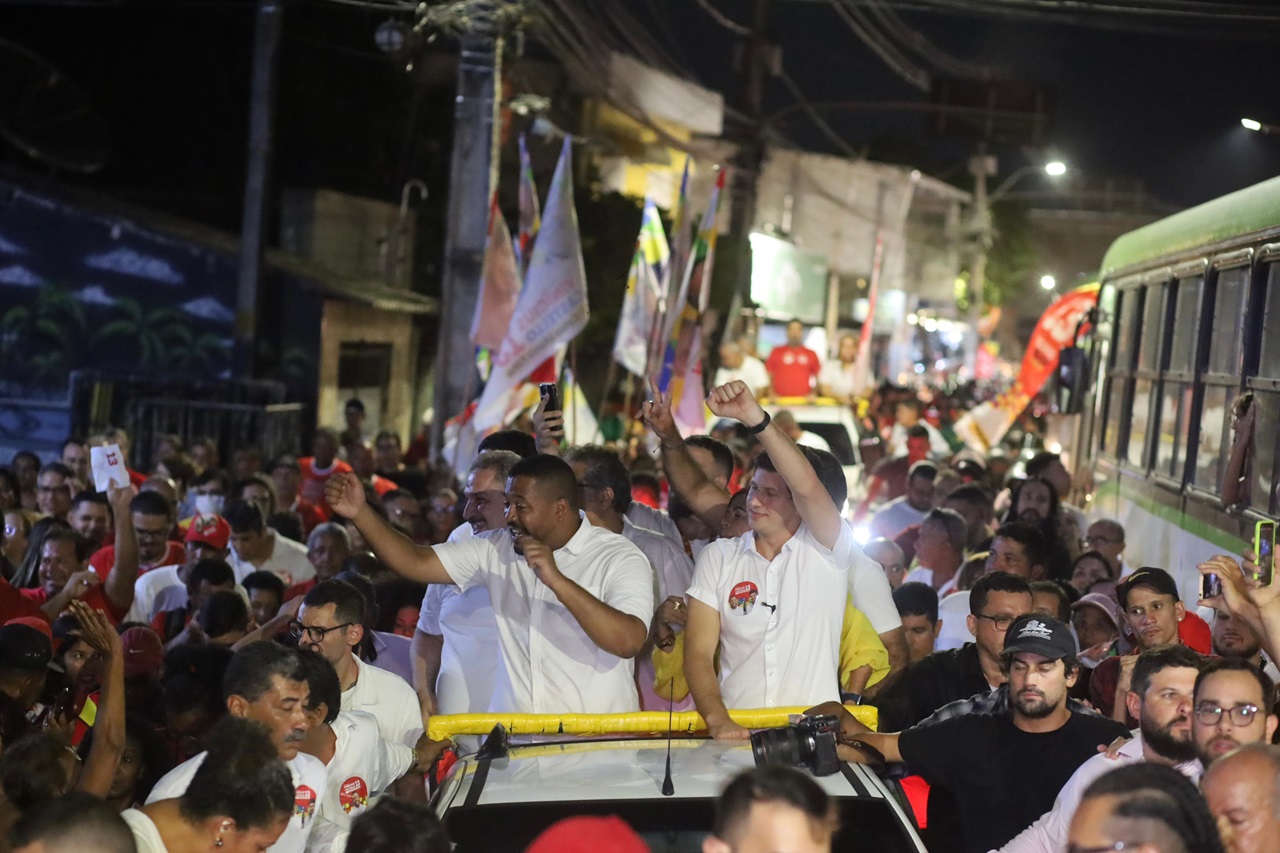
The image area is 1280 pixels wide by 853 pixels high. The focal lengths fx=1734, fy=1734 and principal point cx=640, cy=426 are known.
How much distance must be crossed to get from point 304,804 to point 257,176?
14911 mm

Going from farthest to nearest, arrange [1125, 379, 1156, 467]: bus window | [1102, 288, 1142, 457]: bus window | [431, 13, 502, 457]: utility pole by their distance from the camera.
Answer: [431, 13, 502, 457]: utility pole
[1102, 288, 1142, 457]: bus window
[1125, 379, 1156, 467]: bus window

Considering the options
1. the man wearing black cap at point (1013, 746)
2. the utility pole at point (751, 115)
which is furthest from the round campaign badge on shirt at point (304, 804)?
the utility pole at point (751, 115)

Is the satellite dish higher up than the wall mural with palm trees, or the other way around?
the satellite dish

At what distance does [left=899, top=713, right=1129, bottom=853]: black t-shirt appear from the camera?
16.6 feet

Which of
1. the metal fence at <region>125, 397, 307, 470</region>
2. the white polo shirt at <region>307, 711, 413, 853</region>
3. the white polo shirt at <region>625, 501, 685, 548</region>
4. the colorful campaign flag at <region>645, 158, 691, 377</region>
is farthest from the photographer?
the metal fence at <region>125, 397, 307, 470</region>

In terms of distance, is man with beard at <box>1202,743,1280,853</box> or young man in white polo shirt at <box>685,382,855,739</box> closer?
man with beard at <box>1202,743,1280,853</box>

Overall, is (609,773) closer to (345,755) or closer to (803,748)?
(803,748)

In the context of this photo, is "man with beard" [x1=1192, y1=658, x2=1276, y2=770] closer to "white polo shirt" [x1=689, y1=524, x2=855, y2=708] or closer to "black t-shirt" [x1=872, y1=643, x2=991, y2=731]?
"white polo shirt" [x1=689, y1=524, x2=855, y2=708]

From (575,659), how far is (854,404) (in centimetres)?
1538

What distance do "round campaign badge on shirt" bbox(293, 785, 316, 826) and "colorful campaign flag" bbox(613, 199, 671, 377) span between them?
1020 cm

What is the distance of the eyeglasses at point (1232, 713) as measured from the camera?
4.54 m

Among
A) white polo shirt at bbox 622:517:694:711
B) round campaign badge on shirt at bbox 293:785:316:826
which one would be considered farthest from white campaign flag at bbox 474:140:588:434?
round campaign badge on shirt at bbox 293:785:316:826

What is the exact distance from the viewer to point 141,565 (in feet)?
31.3

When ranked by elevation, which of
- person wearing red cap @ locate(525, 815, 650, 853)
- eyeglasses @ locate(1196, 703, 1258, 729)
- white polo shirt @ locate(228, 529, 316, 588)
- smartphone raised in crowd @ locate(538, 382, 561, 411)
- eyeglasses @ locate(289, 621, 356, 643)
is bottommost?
white polo shirt @ locate(228, 529, 316, 588)
